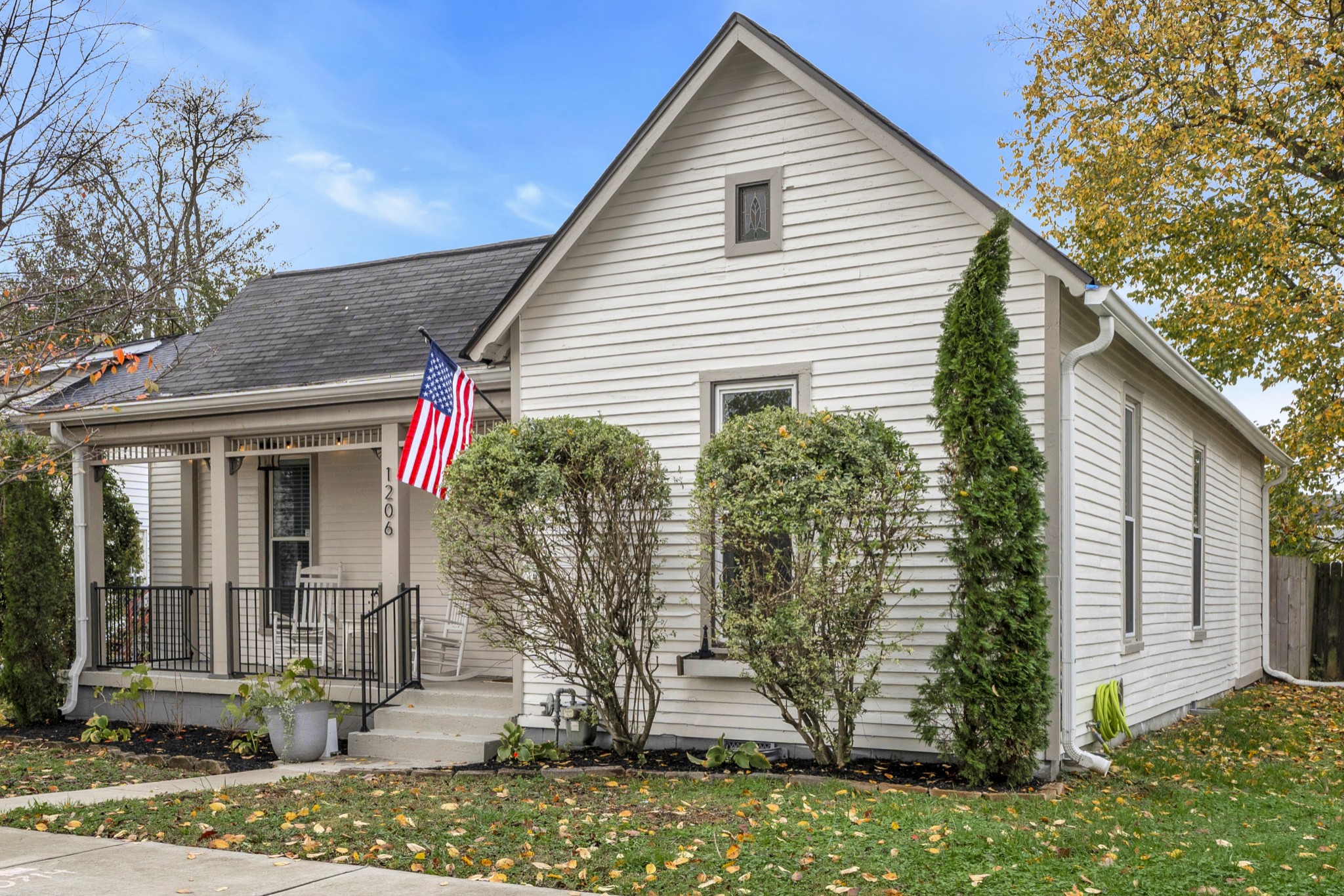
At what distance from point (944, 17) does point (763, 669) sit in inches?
529

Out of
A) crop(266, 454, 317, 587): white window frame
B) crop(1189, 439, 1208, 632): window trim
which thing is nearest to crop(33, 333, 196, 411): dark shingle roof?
crop(266, 454, 317, 587): white window frame

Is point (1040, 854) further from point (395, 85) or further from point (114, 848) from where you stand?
point (395, 85)

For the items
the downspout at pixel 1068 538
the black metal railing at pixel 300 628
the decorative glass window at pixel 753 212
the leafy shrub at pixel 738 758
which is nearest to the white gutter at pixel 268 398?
the black metal railing at pixel 300 628

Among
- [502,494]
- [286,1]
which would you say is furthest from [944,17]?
[502,494]

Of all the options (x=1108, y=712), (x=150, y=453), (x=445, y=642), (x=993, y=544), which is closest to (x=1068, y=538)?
(x=993, y=544)

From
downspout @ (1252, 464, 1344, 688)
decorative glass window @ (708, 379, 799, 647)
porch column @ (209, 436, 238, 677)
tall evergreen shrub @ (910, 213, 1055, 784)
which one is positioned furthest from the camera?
downspout @ (1252, 464, 1344, 688)

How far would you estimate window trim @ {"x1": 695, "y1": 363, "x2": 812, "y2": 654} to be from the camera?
8.84 meters

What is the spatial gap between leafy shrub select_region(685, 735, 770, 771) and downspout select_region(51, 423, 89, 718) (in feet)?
25.4

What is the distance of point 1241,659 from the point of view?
15.4 metres

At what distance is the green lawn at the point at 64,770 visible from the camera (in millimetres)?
8500

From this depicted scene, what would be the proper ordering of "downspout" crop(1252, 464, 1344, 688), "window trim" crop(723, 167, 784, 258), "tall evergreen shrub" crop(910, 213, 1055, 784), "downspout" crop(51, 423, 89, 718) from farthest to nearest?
"downspout" crop(1252, 464, 1344, 688) → "downspout" crop(51, 423, 89, 718) → "window trim" crop(723, 167, 784, 258) → "tall evergreen shrub" crop(910, 213, 1055, 784)

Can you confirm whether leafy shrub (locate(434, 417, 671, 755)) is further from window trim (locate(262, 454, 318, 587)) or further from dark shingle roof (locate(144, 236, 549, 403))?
window trim (locate(262, 454, 318, 587))

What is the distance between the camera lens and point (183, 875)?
A: 553 cm

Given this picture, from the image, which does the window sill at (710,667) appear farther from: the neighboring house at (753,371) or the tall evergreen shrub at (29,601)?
the tall evergreen shrub at (29,601)
